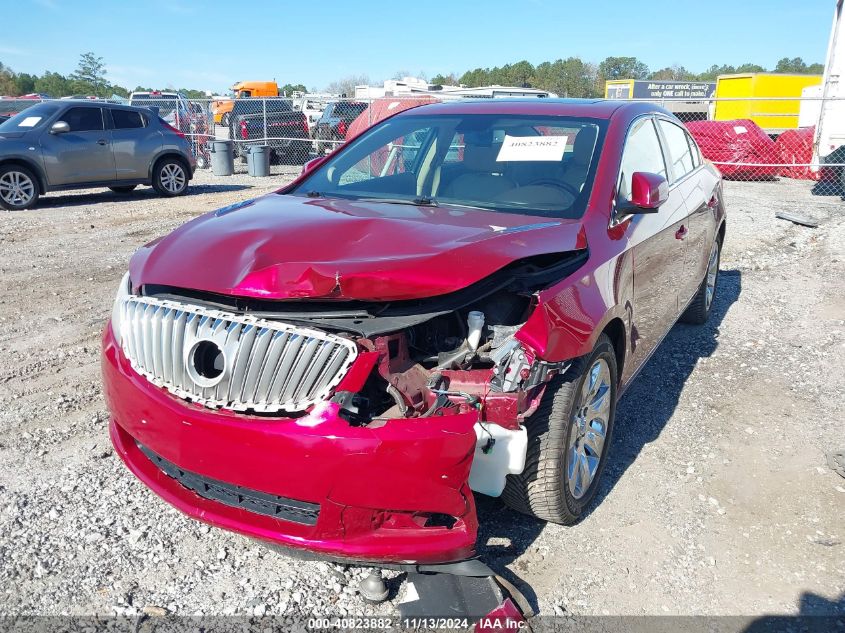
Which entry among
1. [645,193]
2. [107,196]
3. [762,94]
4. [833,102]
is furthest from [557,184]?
[762,94]

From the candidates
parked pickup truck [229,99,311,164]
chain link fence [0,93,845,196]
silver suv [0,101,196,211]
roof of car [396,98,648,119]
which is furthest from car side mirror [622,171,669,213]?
parked pickup truck [229,99,311,164]

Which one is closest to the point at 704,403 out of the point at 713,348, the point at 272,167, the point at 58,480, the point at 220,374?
the point at 713,348

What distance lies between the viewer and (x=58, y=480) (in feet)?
11.0

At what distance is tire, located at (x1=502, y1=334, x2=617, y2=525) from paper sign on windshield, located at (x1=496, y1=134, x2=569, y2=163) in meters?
1.09

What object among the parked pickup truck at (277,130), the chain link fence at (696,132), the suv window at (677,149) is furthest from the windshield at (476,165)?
the parked pickup truck at (277,130)

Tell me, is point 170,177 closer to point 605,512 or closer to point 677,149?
point 677,149

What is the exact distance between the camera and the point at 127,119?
12836mm

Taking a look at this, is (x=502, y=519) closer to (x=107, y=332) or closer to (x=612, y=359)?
(x=612, y=359)

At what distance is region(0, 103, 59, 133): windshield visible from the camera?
1163cm

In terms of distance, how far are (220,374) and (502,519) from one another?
1.48 m

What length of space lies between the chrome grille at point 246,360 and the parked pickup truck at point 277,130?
17.7 meters

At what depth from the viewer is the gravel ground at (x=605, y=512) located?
8.83 feet

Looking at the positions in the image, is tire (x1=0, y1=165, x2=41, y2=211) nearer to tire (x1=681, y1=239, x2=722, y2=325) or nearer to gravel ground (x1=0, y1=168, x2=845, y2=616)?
gravel ground (x1=0, y1=168, x2=845, y2=616)

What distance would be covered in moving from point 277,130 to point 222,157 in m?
2.99
